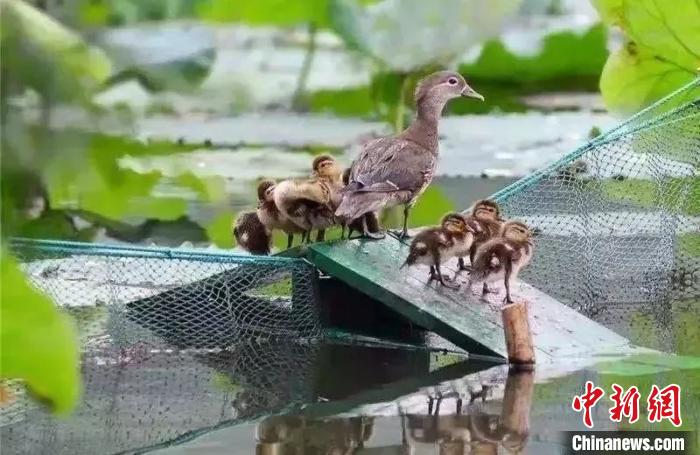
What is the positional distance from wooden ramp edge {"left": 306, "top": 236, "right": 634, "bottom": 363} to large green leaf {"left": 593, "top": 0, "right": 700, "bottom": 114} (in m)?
1.15

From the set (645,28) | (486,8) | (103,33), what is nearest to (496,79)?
(486,8)

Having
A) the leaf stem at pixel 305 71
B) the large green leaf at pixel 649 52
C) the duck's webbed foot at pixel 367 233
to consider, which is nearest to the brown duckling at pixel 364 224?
the duck's webbed foot at pixel 367 233

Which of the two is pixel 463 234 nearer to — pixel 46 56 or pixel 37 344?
pixel 46 56

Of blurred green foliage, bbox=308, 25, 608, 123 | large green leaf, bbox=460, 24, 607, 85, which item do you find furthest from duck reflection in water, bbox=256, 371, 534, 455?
large green leaf, bbox=460, 24, 607, 85

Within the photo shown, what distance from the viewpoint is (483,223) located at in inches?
155

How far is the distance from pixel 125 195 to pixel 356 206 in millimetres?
2823

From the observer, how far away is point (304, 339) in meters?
3.96

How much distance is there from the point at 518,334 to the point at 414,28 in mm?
4750

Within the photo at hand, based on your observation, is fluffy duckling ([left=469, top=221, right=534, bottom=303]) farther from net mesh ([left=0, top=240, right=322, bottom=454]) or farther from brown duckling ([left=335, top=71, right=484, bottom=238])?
net mesh ([left=0, top=240, right=322, bottom=454])

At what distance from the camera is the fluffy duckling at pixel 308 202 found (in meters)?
3.99

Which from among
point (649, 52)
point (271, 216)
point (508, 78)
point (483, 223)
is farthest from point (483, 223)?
point (508, 78)

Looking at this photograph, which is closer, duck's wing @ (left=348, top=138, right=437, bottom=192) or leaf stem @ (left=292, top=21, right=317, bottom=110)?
duck's wing @ (left=348, top=138, right=437, bottom=192)

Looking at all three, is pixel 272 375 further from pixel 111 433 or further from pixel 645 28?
pixel 645 28

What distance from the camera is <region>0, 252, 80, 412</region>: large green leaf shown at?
0.63 metres
